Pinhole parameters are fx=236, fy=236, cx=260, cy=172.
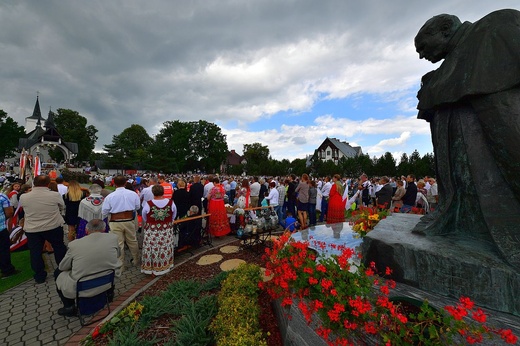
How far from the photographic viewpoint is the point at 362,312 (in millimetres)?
1938

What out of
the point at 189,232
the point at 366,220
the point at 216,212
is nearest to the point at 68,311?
the point at 189,232

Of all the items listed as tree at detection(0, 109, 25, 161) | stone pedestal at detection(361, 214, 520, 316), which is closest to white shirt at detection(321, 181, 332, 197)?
stone pedestal at detection(361, 214, 520, 316)

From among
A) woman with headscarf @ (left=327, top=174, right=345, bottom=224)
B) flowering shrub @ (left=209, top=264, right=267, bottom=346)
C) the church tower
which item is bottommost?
flowering shrub @ (left=209, top=264, right=267, bottom=346)

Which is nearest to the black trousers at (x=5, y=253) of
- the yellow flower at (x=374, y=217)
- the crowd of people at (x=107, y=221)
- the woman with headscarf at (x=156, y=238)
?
the crowd of people at (x=107, y=221)

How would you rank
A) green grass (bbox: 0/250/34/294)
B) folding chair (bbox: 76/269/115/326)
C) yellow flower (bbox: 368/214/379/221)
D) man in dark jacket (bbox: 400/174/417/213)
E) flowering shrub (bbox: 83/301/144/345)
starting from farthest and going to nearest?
man in dark jacket (bbox: 400/174/417/213), green grass (bbox: 0/250/34/294), yellow flower (bbox: 368/214/379/221), folding chair (bbox: 76/269/115/326), flowering shrub (bbox: 83/301/144/345)

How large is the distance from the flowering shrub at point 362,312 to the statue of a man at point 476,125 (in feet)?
3.32

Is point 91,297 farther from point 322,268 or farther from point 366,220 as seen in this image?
point 366,220

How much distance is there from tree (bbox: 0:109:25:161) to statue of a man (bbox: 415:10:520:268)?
252 ft

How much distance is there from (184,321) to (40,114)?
352 feet

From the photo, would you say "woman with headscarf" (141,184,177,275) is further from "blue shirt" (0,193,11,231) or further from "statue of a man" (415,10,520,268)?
"statue of a man" (415,10,520,268)

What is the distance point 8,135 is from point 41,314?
2903 inches

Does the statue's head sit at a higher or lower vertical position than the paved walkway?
higher

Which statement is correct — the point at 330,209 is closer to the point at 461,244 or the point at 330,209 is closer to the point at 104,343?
the point at 461,244

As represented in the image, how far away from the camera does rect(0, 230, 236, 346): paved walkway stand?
354 centimetres
